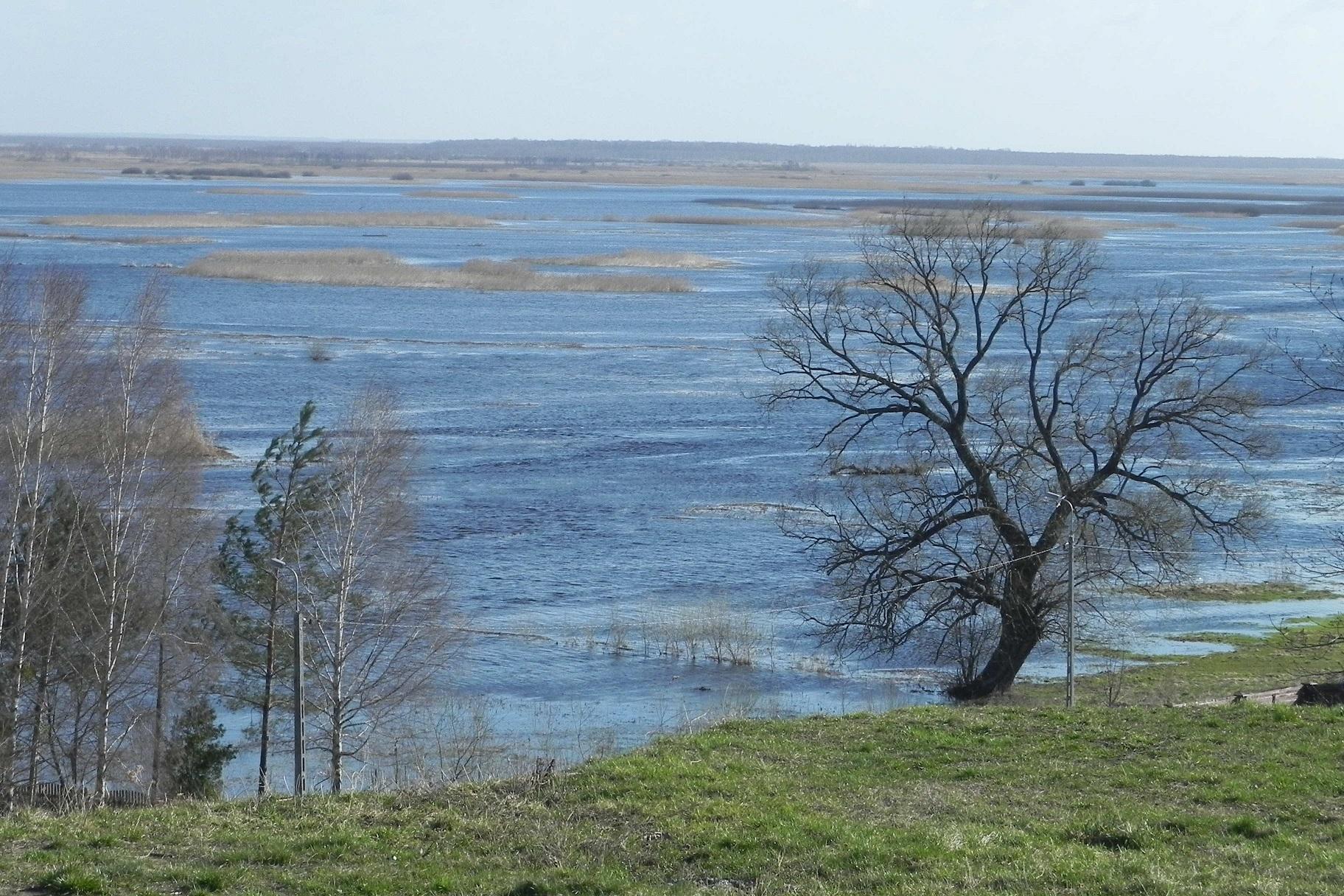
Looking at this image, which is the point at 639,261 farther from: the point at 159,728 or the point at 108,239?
the point at 159,728

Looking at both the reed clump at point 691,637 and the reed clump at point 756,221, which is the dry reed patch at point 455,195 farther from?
the reed clump at point 691,637

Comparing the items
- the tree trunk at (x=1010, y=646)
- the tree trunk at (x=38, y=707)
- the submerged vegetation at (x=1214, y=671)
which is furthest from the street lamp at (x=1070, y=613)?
the tree trunk at (x=38, y=707)

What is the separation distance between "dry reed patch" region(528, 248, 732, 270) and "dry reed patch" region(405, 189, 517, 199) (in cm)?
8565

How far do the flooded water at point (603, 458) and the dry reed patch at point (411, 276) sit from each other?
162cm

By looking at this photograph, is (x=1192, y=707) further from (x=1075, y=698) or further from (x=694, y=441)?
(x=694, y=441)

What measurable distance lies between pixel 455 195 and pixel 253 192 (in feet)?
77.5

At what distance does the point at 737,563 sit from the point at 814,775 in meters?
18.5

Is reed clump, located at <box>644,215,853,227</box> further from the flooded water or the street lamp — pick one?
the street lamp

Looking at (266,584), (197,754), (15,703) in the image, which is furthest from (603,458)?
(15,703)

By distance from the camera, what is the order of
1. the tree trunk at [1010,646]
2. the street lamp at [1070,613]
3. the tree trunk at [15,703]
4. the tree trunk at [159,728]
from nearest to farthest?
the street lamp at [1070,613]
the tree trunk at [15,703]
the tree trunk at [159,728]
the tree trunk at [1010,646]

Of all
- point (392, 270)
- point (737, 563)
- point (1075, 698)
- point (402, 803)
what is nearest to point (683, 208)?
point (392, 270)

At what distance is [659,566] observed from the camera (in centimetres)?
3058

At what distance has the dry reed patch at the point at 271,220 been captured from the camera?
112688 millimetres

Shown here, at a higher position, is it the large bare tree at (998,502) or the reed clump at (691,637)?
the large bare tree at (998,502)
